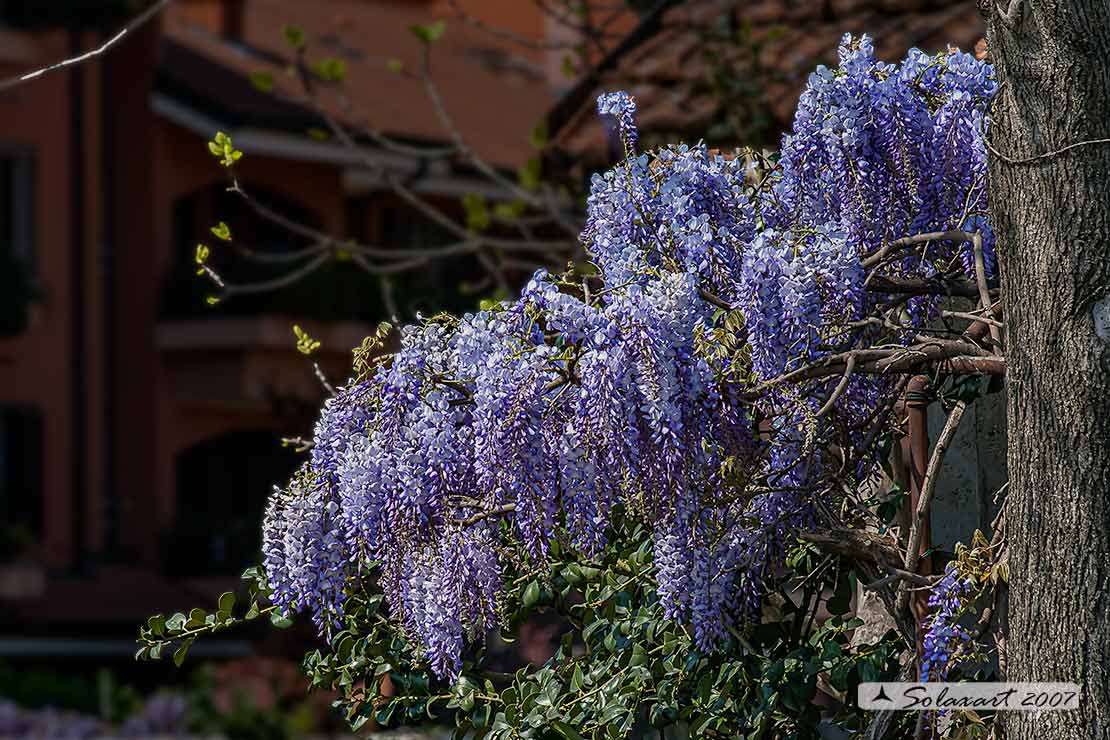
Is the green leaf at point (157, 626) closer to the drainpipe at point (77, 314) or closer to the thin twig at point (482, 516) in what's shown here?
the thin twig at point (482, 516)

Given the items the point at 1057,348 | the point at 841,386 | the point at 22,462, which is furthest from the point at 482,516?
the point at 22,462

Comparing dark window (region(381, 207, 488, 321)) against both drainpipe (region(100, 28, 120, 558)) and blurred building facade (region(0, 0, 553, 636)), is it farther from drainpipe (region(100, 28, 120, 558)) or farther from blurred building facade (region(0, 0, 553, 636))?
drainpipe (region(100, 28, 120, 558))

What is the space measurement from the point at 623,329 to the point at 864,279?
0.61m

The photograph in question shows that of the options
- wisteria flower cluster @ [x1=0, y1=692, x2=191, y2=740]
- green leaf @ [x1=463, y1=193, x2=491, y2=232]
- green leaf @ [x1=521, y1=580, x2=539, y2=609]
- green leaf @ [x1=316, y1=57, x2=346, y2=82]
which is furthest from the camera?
wisteria flower cluster @ [x1=0, y1=692, x2=191, y2=740]

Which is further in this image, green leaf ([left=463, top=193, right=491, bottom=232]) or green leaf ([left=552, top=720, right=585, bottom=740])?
green leaf ([left=463, top=193, right=491, bottom=232])

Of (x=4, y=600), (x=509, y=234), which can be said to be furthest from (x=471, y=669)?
(x=4, y=600)

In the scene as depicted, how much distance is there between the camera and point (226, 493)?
2531cm

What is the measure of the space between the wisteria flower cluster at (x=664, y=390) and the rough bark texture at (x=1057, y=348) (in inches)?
16.6

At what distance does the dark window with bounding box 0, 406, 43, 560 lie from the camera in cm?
2198

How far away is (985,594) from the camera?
3.77 metres

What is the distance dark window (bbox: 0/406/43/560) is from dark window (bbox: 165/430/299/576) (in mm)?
2059

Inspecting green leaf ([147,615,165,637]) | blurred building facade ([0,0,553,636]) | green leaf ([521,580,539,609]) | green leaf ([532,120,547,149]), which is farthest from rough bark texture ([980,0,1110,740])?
blurred building facade ([0,0,553,636])

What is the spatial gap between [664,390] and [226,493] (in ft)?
73.3

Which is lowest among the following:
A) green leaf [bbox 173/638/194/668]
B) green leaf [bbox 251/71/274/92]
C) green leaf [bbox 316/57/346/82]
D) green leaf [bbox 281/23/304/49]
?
green leaf [bbox 173/638/194/668]
